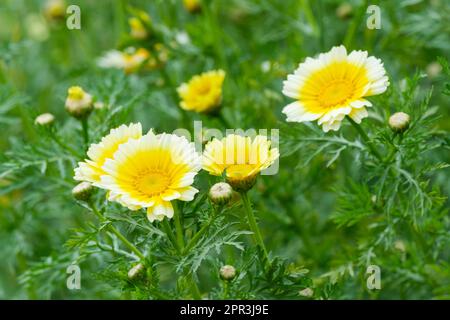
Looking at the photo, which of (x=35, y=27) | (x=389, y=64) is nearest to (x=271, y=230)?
(x=389, y=64)

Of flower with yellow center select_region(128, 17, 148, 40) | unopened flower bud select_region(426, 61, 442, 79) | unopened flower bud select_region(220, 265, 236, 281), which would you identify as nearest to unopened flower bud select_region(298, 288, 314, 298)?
unopened flower bud select_region(220, 265, 236, 281)

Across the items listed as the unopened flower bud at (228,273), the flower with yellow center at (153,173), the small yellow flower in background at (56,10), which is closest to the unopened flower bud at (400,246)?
the unopened flower bud at (228,273)

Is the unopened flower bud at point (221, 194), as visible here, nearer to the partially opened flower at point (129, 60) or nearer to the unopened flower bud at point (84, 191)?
the unopened flower bud at point (84, 191)

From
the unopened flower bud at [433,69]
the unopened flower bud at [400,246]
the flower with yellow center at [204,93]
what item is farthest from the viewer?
the unopened flower bud at [433,69]

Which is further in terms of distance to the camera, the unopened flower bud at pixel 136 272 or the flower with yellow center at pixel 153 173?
the unopened flower bud at pixel 136 272

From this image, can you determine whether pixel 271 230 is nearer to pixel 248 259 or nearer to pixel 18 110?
pixel 248 259

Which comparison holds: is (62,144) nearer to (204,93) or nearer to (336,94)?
Result: (204,93)

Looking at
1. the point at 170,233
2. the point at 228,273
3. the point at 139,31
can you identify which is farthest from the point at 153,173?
the point at 139,31

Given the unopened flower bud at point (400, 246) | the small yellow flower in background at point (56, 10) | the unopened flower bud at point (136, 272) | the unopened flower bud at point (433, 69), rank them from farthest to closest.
Answer: the small yellow flower in background at point (56, 10)
the unopened flower bud at point (433, 69)
the unopened flower bud at point (400, 246)
the unopened flower bud at point (136, 272)
